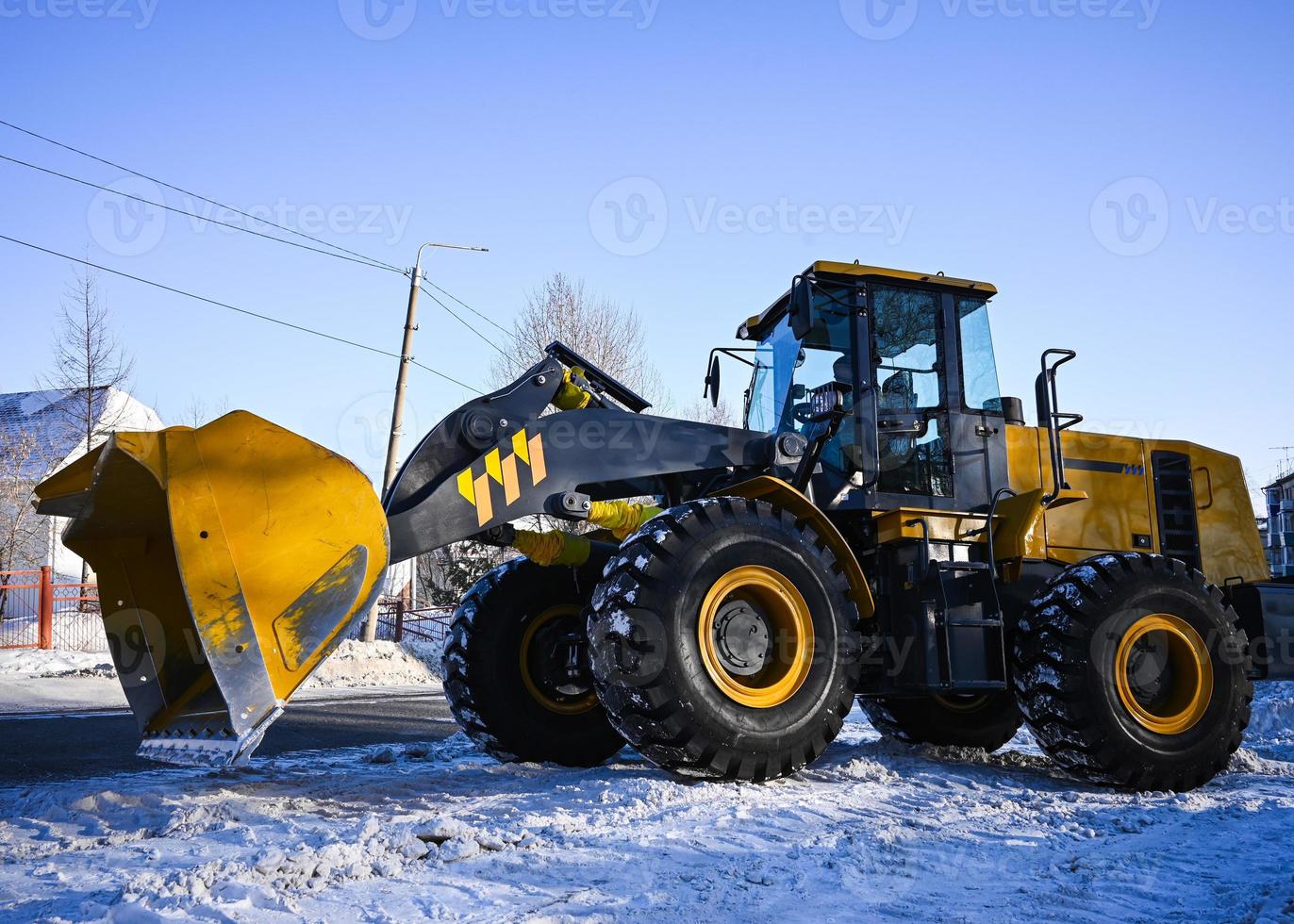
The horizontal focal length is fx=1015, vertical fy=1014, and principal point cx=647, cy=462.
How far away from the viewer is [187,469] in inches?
162

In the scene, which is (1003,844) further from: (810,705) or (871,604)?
(871,604)

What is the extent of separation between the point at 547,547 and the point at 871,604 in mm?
1852

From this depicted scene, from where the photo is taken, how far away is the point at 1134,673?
5.94 m

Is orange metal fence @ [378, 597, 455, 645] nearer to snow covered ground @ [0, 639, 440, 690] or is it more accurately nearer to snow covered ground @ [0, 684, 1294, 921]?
snow covered ground @ [0, 639, 440, 690]

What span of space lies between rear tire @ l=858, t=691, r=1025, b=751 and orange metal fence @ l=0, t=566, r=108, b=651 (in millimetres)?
15150

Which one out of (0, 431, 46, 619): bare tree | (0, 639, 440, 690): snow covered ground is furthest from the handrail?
(0, 431, 46, 619): bare tree

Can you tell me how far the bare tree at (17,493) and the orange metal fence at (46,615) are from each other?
6.46m

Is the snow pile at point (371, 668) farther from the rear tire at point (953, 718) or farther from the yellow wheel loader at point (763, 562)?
the yellow wheel loader at point (763, 562)

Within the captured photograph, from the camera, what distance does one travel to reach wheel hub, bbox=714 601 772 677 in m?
5.07

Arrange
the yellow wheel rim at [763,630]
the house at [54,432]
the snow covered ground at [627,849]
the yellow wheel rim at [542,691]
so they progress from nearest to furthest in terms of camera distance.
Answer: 1. the snow covered ground at [627,849]
2. the yellow wheel rim at [763,630]
3. the yellow wheel rim at [542,691]
4. the house at [54,432]

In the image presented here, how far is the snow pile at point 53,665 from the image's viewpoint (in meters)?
15.2

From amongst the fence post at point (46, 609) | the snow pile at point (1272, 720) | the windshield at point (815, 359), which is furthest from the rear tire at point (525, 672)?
the fence post at point (46, 609)

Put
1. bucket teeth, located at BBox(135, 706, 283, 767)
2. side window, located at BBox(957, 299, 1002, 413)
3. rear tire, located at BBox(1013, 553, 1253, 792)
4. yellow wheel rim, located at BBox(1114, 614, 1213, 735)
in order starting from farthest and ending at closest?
side window, located at BBox(957, 299, 1002, 413) → yellow wheel rim, located at BBox(1114, 614, 1213, 735) → rear tire, located at BBox(1013, 553, 1253, 792) → bucket teeth, located at BBox(135, 706, 283, 767)

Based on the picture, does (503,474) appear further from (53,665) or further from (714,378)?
(53,665)
